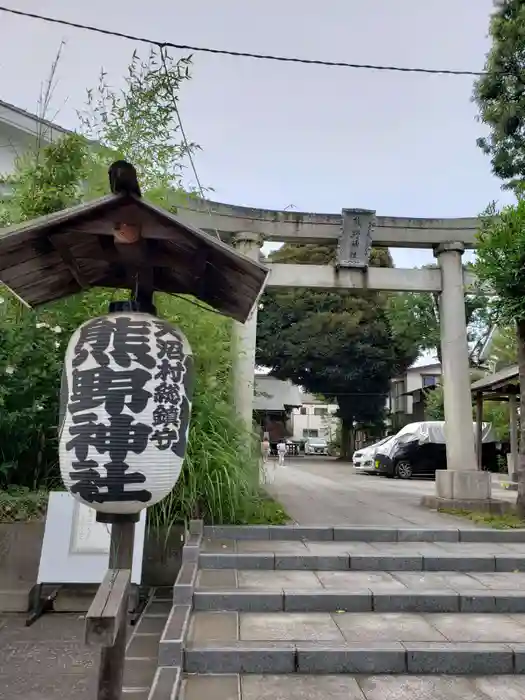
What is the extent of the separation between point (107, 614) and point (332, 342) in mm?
23662

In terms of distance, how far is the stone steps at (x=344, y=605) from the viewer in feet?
11.5

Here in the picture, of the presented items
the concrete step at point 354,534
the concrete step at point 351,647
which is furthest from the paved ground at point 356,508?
the concrete step at point 351,647

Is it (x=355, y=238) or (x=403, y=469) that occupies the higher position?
(x=355, y=238)

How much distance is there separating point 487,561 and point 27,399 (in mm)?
5106

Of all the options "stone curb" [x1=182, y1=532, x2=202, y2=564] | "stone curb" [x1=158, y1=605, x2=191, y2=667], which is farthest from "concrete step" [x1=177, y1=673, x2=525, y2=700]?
"stone curb" [x1=182, y1=532, x2=202, y2=564]

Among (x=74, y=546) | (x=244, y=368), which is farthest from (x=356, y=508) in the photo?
(x=74, y=546)

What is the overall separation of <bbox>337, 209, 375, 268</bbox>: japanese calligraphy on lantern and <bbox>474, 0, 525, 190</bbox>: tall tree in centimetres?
321

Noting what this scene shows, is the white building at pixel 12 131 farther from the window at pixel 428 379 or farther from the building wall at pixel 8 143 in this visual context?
the window at pixel 428 379

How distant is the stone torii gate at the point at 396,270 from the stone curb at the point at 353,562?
10.2 ft

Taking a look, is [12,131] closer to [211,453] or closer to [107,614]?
[211,453]

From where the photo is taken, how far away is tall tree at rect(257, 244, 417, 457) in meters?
25.5

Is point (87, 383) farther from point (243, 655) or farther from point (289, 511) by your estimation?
point (289, 511)

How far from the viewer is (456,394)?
8.60m

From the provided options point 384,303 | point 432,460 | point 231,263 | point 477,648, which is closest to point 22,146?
point 231,263
